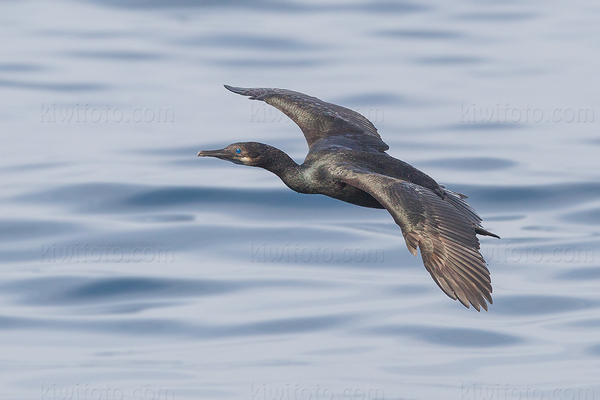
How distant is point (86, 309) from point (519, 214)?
25.0 ft

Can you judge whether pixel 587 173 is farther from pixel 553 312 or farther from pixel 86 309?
pixel 86 309

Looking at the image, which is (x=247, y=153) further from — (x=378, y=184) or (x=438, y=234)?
(x=438, y=234)

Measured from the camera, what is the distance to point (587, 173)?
27.4 meters

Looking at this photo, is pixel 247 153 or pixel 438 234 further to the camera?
pixel 247 153

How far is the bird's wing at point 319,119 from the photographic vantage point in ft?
51.2

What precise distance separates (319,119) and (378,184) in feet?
8.95

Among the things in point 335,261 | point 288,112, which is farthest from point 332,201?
point 288,112

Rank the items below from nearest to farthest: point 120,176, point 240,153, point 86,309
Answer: point 240,153, point 86,309, point 120,176

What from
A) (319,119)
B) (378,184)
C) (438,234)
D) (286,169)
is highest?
(319,119)

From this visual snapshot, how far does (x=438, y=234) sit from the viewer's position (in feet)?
42.9

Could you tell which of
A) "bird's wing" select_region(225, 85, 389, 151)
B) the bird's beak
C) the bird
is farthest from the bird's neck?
"bird's wing" select_region(225, 85, 389, 151)

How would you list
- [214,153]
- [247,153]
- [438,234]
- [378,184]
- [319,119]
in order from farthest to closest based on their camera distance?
1. [319,119]
2. [247,153]
3. [214,153]
4. [378,184]
5. [438,234]

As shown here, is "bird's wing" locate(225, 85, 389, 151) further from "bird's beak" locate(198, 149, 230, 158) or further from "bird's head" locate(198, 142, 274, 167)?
"bird's beak" locate(198, 149, 230, 158)

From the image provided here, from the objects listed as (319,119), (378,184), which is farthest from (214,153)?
(319,119)
